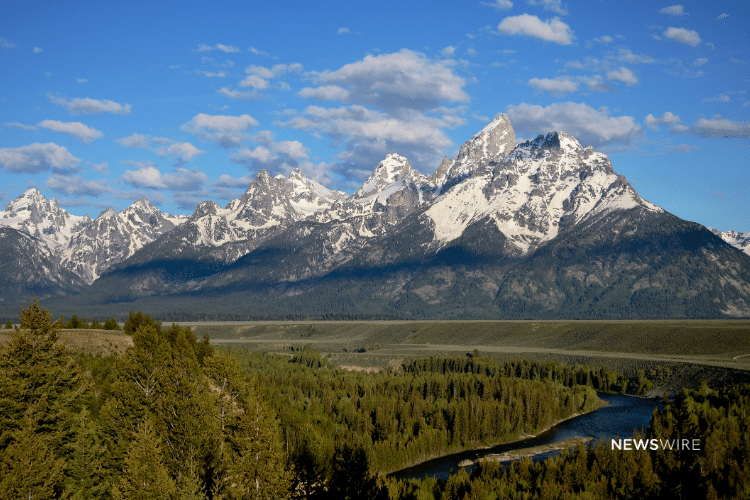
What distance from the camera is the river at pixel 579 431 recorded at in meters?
99.2

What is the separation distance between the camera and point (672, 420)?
8688cm

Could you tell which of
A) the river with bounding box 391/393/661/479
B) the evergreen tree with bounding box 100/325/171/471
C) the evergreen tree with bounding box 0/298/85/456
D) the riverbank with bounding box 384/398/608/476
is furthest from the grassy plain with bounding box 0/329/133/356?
the evergreen tree with bounding box 0/298/85/456

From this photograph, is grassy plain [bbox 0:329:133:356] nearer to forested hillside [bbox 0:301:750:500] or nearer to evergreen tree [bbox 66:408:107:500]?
forested hillside [bbox 0:301:750:500]

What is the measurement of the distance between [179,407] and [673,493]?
52.7 meters

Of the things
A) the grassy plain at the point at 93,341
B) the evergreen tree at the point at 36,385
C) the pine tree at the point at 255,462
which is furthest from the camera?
the grassy plain at the point at 93,341

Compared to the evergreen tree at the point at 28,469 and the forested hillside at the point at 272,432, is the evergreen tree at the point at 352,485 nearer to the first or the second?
the forested hillside at the point at 272,432

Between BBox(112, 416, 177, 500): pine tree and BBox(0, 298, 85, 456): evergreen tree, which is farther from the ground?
BBox(0, 298, 85, 456): evergreen tree

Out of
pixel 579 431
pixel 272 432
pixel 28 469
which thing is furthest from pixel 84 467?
pixel 579 431

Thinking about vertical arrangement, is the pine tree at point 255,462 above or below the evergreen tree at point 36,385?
below

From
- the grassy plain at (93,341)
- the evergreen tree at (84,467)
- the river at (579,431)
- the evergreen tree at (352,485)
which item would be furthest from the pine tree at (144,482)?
the grassy plain at (93,341)

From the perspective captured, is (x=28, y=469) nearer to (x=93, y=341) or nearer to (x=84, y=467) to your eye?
(x=84, y=467)

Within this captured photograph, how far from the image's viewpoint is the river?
9917 centimetres

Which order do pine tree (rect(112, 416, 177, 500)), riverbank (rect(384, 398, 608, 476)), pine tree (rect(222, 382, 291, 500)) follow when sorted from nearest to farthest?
pine tree (rect(112, 416, 177, 500))
pine tree (rect(222, 382, 291, 500))
riverbank (rect(384, 398, 608, 476))

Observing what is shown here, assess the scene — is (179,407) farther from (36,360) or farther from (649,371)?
(649,371)
